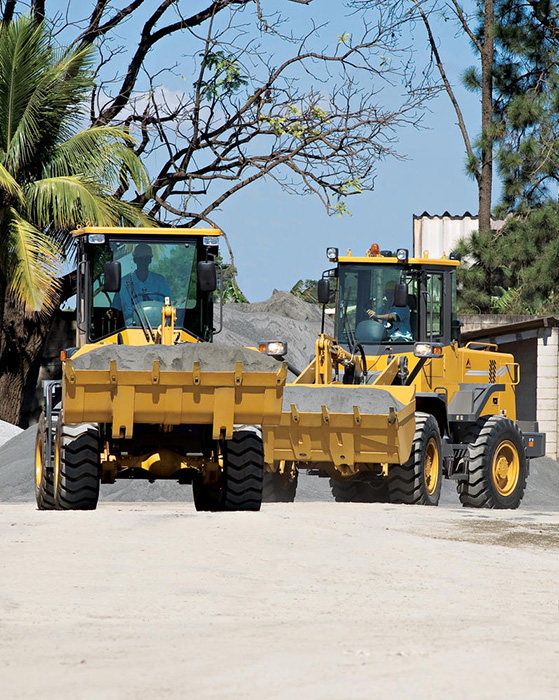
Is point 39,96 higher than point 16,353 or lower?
higher

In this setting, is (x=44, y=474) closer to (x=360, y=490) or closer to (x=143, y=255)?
(x=143, y=255)

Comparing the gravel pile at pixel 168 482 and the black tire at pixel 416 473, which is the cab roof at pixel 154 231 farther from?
the black tire at pixel 416 473

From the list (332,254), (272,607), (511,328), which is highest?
(332,254)

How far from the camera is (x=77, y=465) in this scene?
11.6 m

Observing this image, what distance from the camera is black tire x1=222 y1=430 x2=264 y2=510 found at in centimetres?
1176

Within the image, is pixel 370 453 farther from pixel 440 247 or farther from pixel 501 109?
pixel 440 247

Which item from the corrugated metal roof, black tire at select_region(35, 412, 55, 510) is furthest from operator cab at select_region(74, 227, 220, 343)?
the corrugated metal roof

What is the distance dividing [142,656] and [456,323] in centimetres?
1086

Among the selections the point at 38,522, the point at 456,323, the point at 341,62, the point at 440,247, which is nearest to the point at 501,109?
the point at 341,62

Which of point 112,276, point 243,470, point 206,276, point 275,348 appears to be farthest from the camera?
point 275,348

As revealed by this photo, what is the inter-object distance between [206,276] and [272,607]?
594 cm

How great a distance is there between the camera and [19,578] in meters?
7.78

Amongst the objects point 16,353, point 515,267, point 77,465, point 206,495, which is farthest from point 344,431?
point 515,267

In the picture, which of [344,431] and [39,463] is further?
[344,431]
